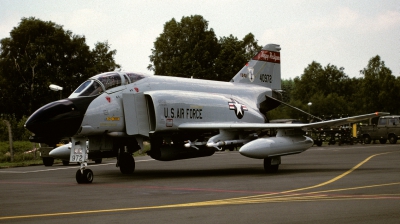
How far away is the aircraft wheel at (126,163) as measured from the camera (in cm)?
2095

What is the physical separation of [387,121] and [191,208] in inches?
1712

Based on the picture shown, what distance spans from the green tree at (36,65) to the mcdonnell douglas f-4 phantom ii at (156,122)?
38.7 meters

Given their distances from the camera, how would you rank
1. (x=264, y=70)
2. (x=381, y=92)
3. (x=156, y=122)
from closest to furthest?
(x=156, y=122)
(x=264, y=70)
(x=381, y=92)

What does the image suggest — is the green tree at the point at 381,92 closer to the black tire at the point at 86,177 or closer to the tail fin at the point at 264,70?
the tail fin at the point at 264,70

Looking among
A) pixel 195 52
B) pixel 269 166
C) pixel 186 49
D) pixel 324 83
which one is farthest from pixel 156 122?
pixel 324 83

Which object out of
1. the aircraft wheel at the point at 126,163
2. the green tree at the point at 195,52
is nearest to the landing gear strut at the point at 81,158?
the aircraft wheel at the point at 126,163

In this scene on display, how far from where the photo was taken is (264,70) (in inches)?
1006

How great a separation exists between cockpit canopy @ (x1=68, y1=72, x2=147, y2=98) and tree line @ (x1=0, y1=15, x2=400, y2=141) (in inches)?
453

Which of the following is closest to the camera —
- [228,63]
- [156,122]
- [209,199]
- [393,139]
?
[209,199]

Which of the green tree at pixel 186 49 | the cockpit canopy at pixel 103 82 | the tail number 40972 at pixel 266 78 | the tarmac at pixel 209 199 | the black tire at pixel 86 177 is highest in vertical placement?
the green tree at pixel 186 49

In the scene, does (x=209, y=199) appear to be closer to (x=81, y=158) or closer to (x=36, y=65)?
(x=81, y=158)

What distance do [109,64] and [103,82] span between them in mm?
49442

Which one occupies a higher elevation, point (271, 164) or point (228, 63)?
point (228, 63)

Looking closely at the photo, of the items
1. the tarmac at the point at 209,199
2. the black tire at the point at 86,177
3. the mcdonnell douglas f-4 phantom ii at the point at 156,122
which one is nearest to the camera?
the tarmac at the point at 209,199
